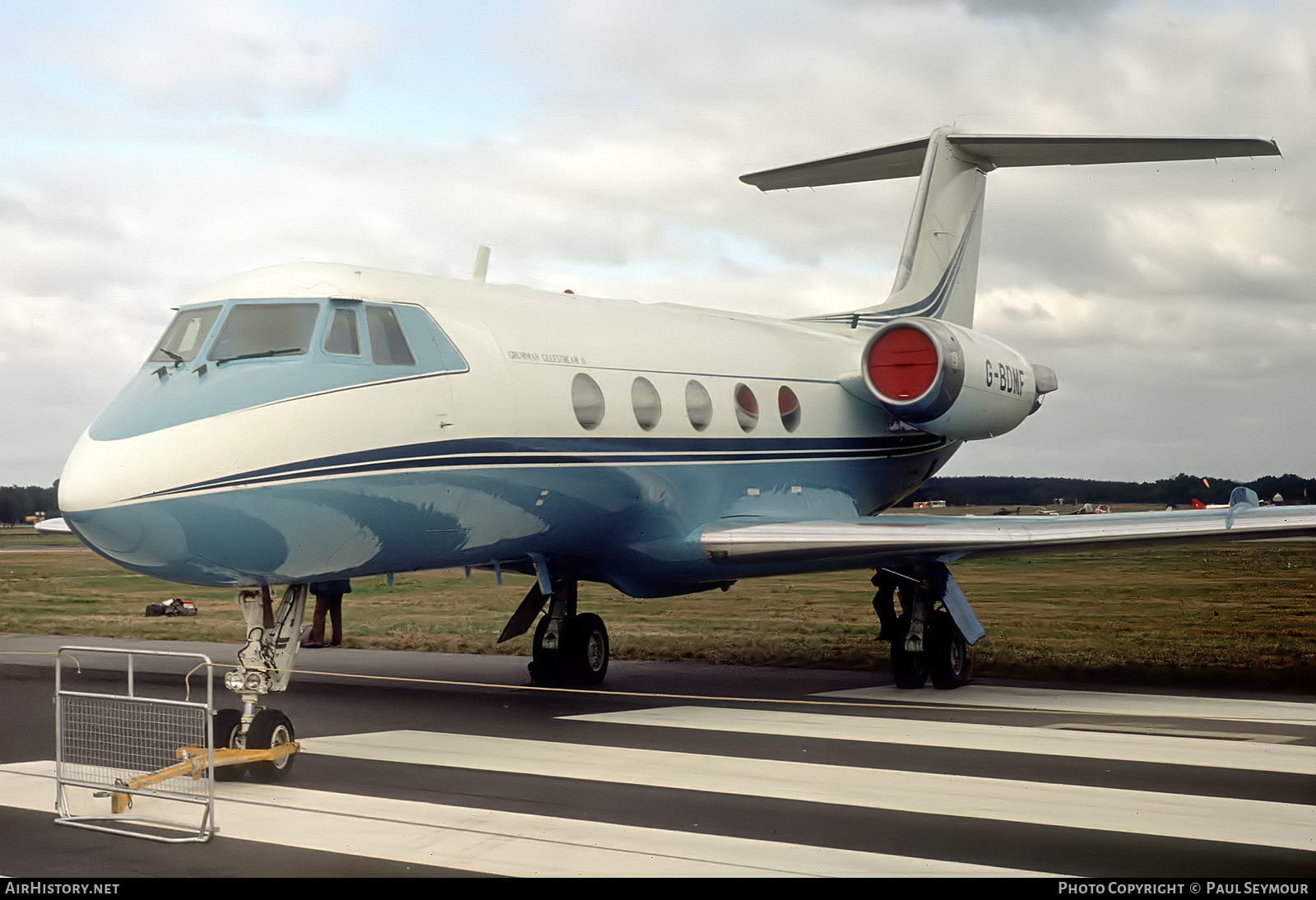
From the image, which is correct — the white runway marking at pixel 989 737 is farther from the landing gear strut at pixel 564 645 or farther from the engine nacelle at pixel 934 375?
the engine nacelle at pixel 934 375

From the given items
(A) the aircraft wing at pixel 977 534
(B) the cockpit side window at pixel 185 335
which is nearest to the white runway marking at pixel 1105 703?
(A) the aircraft wing at pixel 977 534

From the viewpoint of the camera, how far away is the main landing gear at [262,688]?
30.0ft

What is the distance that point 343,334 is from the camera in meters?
10.1

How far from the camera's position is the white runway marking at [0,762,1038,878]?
6.51m

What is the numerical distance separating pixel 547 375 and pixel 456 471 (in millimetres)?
1530

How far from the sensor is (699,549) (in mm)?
13219

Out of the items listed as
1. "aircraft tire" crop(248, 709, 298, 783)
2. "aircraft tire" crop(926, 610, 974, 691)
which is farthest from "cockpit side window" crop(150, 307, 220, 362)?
"aircraft tire" crop(926, 610, 974, 691)

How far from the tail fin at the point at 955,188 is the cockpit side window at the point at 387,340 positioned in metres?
8.63

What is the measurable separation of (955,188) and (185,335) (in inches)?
467

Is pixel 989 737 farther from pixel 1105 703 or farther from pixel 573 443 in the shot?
pixel 573 443
